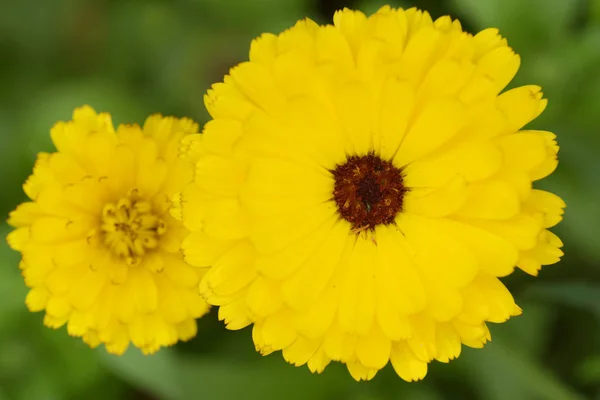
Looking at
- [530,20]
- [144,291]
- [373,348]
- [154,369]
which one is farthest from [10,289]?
[530,20]

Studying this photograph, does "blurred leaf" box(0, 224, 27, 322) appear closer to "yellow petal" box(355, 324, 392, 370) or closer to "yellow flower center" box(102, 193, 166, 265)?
"yellow flower center" box(102, 193, 166, 265)

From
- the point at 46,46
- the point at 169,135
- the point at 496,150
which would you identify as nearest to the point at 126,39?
the point at 46,46

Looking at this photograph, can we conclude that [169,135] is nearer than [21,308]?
Yes

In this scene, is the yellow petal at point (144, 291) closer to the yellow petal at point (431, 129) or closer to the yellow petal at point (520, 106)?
the yellow petal at point (431, 129)

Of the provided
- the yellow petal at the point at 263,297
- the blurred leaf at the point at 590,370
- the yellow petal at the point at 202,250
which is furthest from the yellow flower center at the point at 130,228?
the blurred leaf at the point at 590,370

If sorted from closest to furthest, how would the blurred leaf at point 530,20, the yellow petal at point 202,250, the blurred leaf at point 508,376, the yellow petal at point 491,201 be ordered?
the yellow petal at point 491,201
the yellow petal at point 202,250
the blurred leaf at point 508,376
the blurred leaf at point 530,20

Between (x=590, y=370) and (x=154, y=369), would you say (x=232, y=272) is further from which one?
(x=590, y=370)

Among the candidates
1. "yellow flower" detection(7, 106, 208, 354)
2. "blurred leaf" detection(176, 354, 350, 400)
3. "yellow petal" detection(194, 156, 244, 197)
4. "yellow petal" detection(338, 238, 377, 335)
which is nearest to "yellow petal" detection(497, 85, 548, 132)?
"yellow petal" detection(338, 238, 377, 335)

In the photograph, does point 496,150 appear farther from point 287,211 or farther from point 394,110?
point 287,211
